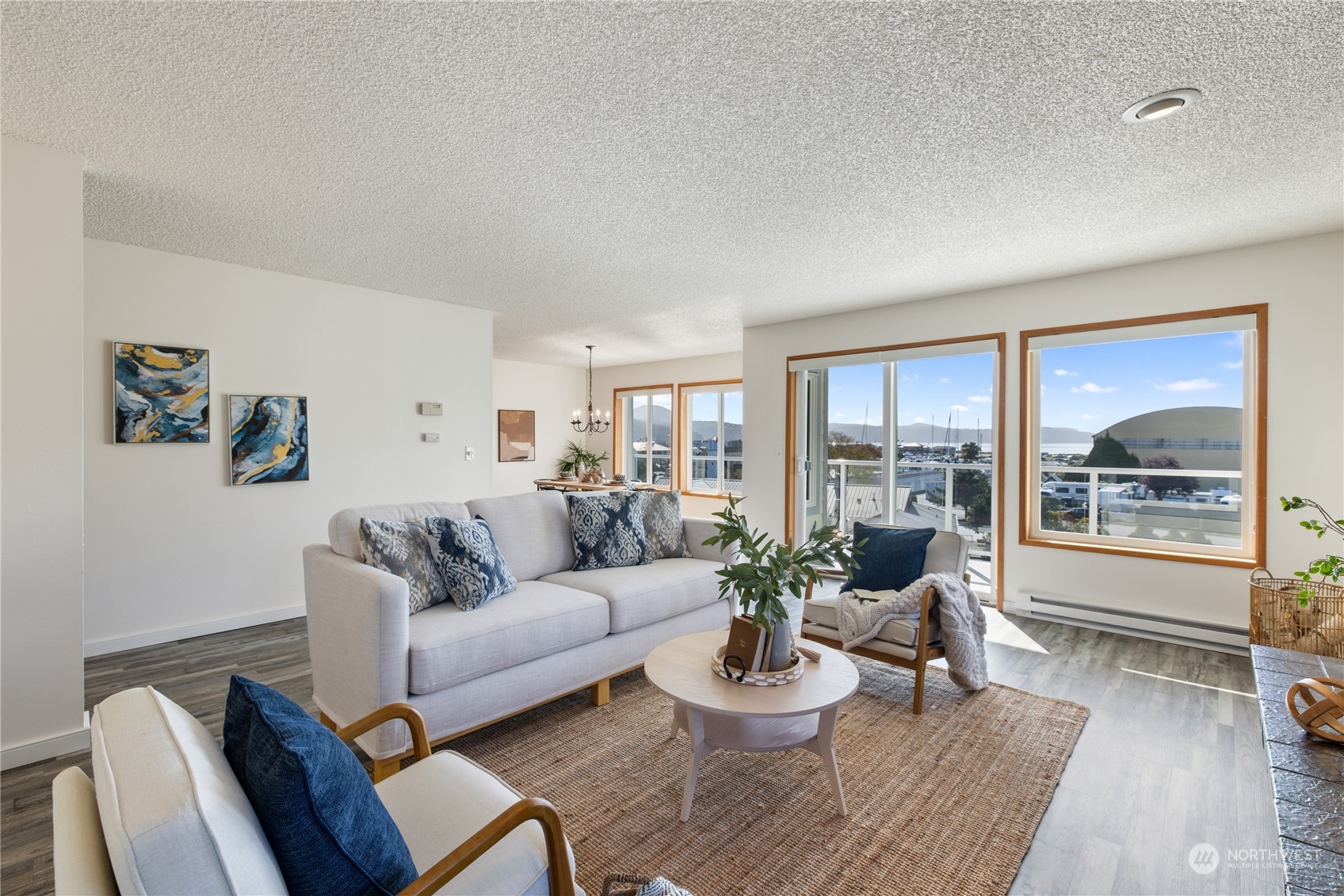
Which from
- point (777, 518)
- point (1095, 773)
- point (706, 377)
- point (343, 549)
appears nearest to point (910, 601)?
point (1095, 773)

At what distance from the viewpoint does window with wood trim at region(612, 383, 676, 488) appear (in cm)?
895

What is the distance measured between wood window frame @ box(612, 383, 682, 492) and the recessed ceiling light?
674cm

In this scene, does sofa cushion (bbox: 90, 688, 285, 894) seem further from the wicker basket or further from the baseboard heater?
the baseboard heater

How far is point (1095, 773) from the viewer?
7.62 feet

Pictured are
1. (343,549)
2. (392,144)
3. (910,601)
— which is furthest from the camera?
(910,601)

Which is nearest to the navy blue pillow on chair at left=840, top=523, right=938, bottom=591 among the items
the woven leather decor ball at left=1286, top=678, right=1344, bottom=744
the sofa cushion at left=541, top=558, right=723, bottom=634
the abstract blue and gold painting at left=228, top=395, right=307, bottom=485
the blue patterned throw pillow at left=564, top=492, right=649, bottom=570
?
the sofa cushion at left=541, top=558, right=723, bottom=634

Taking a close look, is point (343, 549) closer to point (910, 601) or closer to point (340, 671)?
point (340, 671)

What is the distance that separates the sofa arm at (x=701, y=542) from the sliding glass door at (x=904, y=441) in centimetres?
156

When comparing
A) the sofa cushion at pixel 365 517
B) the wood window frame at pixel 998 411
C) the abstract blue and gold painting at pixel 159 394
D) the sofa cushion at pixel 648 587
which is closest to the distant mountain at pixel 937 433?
the wood window frame at pixel 998 411

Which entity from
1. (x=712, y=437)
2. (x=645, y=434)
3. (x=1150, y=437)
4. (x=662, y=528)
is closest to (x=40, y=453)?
(x=662, y=528)

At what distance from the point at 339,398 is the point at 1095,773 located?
16.6ft

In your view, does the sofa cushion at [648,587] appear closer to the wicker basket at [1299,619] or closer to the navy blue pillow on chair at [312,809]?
the navy blue pillow on chair at [312,809]

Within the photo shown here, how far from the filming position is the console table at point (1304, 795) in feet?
3.82

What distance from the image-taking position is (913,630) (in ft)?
9.58
